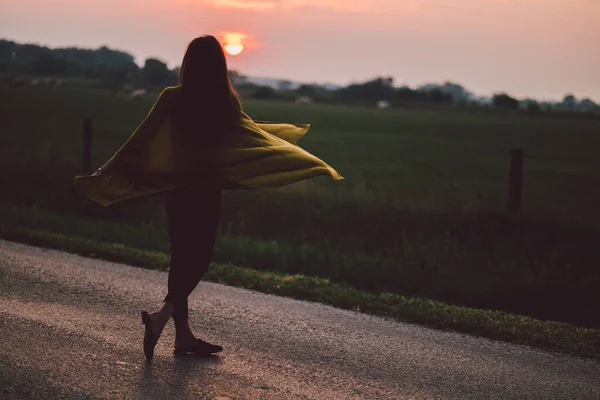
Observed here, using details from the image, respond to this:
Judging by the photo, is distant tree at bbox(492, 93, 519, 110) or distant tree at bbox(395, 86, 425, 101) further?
distant tree at bbox(395, 86, 425, 101)

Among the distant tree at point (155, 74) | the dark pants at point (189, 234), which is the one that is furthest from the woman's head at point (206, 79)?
the distant tree at point (155, 74)

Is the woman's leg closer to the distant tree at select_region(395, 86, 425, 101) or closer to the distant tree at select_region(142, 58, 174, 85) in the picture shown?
the distant tree at select_region(142, 58, 174, 85)

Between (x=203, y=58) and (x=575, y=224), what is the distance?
412 inches

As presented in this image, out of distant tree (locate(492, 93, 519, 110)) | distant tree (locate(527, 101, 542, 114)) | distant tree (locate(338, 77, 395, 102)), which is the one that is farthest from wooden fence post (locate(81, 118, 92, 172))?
distant tree (locate(338, 77, 395, 102))

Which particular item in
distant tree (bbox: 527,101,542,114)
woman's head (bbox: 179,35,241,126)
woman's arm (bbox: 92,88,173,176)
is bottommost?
woman's arm (bbox: 92,88,173,176)

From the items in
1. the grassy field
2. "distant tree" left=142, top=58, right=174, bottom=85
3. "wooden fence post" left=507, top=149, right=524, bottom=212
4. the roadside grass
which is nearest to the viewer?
the roadside grass

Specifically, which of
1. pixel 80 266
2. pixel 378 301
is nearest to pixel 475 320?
pixel 378 301

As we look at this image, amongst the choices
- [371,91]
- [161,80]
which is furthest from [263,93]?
[371,91]

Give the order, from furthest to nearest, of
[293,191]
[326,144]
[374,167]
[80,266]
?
[326,144], [374,167], [293,191], [80,266]

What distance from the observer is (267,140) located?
571 cm

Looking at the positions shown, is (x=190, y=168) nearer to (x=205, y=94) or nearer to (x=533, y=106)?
(x=205, y=94)

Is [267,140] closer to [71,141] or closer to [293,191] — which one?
[293,191]

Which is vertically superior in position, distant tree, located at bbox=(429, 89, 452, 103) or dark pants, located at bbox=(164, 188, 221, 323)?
distant tree, located at bbox=(429, 89, 452, 103)

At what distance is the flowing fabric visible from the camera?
5.39 metres
